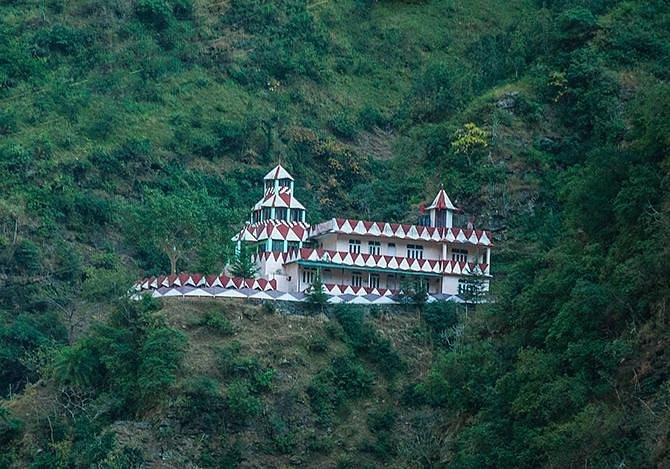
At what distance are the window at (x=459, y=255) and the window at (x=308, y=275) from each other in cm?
607

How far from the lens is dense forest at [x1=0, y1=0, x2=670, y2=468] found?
4947cm

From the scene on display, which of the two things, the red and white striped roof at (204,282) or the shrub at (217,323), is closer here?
the shrub at (217,323)

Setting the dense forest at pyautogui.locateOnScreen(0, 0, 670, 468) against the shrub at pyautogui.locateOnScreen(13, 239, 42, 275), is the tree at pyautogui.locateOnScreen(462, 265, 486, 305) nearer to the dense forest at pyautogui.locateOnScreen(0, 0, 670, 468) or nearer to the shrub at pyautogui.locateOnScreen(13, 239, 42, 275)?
the dense forest at pyautogui.locateOnScreen(0, 0, 670, 468)

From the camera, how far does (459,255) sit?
64.8 m

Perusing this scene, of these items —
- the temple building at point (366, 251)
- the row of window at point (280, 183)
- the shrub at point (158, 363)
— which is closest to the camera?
the shrub at point (158, 363)

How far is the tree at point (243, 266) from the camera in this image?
60.8 m

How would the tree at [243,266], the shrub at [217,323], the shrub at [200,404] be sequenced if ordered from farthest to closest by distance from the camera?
the tree at [243,266]
the shrub at [217,323]
the shrub at [200,404]

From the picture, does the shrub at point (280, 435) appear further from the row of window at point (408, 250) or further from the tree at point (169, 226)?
the tree at point (169, 226)

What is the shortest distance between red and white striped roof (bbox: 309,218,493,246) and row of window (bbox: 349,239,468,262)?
1.63ft

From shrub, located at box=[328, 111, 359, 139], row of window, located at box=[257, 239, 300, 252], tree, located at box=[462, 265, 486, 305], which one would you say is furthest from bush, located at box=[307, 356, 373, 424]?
shrub, located at box=[328, 111, 359, 139]

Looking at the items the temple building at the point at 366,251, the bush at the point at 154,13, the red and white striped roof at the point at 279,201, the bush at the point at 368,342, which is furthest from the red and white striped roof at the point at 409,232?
the bush at the point at 154,13

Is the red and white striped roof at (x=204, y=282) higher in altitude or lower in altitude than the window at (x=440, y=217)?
lower

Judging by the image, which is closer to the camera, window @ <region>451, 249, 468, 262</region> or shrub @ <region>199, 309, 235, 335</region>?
shrub @ <region>199, 309, 235, 335</region>

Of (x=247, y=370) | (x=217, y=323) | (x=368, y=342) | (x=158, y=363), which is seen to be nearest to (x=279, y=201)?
(x=368, y=342)
